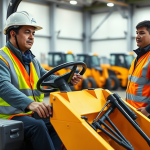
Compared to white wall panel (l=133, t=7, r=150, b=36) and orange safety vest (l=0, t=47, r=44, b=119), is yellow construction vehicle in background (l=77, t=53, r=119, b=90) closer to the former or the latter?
white wall panel (l=133, t=7, r=150, b=36)

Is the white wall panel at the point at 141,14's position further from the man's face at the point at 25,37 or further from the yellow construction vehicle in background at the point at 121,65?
the man's face at the point at 25,37

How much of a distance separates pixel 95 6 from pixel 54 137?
16883mm

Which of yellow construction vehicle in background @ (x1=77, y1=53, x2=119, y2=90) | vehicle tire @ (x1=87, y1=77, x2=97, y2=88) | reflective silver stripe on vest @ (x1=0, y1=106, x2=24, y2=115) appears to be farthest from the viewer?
yellow construction vehicle in background @ (x1=77, y1=53, x2=119, y2=90)

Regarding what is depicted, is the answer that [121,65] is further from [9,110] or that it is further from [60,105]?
[60,105]

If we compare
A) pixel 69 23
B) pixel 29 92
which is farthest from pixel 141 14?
pixel 29 92

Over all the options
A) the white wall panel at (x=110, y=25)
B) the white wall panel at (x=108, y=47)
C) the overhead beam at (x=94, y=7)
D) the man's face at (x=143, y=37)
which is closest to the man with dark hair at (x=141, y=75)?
the man's face at (x=143, y=37)

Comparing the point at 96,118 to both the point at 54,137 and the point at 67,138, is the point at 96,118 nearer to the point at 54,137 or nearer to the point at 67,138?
the point at 67,138

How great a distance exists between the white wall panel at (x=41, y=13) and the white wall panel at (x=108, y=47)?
13.0 ft

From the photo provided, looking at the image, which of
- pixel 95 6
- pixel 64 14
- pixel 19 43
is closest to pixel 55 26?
pixel 64 14

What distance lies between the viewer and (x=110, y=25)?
18359 millimetres

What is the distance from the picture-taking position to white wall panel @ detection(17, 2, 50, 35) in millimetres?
15618

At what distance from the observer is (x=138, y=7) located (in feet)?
56.4

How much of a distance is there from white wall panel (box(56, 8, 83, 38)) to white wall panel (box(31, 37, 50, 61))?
140 centimetres

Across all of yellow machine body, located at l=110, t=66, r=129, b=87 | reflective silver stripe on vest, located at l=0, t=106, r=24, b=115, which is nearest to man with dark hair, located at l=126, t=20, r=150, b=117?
reflective silver stripe on vest, located at l=0, t=106, r=24, b=115
